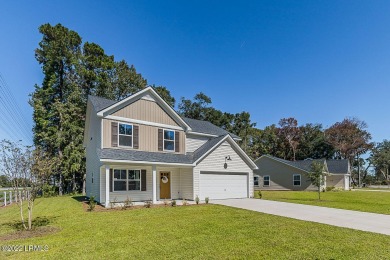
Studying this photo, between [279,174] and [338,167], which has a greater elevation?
[338,167]

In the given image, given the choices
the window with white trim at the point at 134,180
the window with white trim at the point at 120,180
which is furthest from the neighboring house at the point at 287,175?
the window with white trim at the point at 120,180

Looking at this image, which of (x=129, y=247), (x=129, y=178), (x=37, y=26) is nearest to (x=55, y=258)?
(x=129, y=247)

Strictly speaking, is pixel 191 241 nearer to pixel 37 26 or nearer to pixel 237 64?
pixel 237 64

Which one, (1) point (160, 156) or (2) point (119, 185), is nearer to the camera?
(2) point (119, 185)

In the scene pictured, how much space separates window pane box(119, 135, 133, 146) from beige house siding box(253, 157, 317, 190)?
24481mm

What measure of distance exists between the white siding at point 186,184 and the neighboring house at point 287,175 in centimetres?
2043

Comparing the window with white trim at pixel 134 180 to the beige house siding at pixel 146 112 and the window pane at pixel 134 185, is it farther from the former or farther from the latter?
the beige house siding at pixel 146 112

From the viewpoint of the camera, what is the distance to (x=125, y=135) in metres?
16.2

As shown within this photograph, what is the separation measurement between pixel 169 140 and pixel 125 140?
3441 millimetres

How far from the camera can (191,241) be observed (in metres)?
7.05

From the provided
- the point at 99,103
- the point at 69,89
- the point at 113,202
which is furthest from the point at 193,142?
the point at 69,89

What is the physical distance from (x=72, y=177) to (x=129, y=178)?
622 inches

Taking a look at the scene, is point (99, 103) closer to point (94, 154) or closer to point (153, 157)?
point (94, 154)

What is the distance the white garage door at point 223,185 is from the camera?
58.3ft
